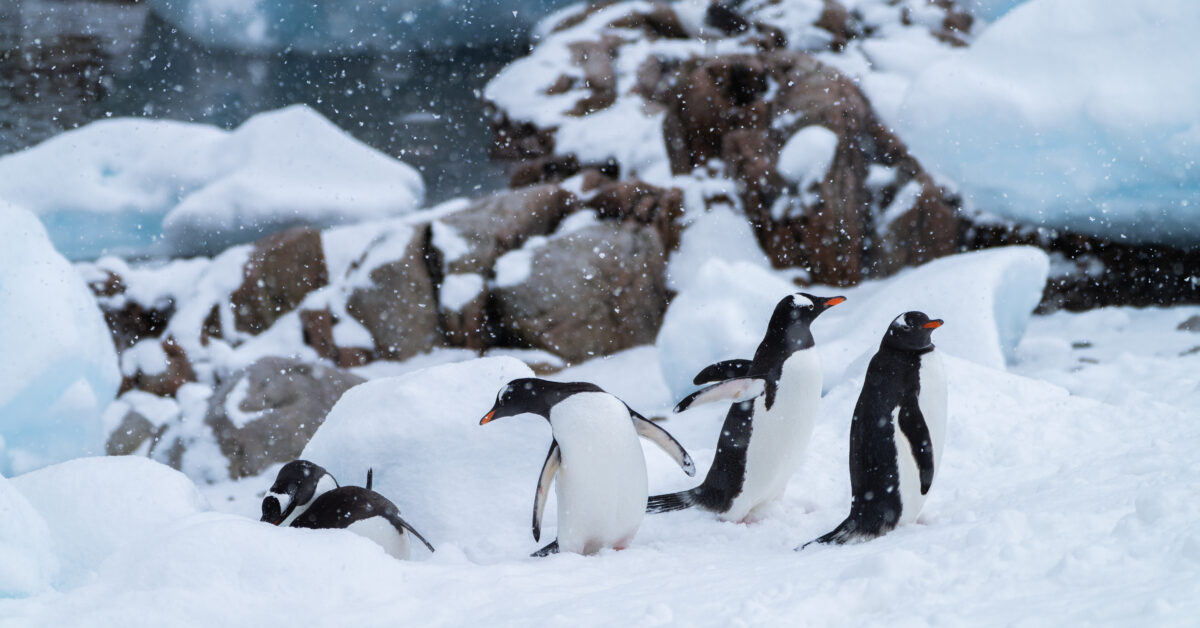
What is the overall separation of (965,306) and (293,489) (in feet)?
10.3

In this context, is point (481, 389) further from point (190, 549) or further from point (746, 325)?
point (746, 325)

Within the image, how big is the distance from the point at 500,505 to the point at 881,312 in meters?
2.65

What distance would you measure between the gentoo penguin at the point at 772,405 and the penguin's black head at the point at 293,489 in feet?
3.62

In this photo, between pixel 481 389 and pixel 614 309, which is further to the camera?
pixel 614 309

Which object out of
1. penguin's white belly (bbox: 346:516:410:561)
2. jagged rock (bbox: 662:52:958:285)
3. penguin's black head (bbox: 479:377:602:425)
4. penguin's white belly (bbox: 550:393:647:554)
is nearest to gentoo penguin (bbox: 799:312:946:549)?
penguin's white belly (bbox: 550:393:647:554)

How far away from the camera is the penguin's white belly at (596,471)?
2.23m

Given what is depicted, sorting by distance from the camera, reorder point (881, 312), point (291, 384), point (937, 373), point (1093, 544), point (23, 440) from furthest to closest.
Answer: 1. point (291, 384)
2. point (881, 312)
3. point (23, 440)
4. point (937, 373)
5. point (1093, 544)

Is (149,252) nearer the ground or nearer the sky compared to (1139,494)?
nearer the ground

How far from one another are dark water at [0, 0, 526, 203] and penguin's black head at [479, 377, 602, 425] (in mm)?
8981

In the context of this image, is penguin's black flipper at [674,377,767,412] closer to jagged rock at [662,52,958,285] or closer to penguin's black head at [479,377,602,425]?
penguin's black head at [479,377,602,425]

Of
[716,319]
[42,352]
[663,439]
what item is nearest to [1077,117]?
[716,319]

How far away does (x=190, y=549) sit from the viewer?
1621mm

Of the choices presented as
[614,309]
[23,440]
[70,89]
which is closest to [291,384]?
[23,440]

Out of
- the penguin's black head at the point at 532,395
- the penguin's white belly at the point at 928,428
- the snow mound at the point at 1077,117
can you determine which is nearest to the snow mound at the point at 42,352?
the penguin's black head at the point at 532,395
